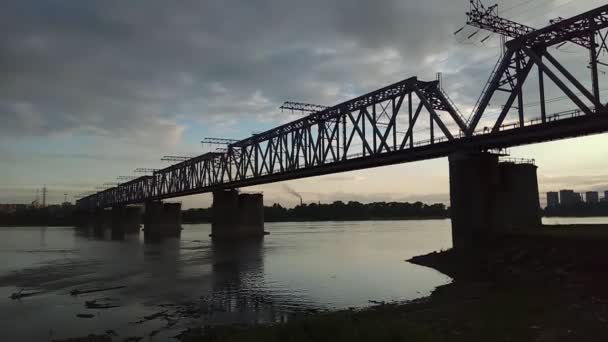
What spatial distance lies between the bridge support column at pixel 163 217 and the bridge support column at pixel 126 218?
29.5m

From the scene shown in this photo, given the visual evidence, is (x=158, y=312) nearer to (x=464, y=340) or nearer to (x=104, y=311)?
(x=104, y=311)

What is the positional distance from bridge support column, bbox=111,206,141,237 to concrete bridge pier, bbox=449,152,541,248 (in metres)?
156

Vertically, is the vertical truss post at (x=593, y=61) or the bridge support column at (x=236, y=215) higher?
the vertical truss post at (x=593, y=61)

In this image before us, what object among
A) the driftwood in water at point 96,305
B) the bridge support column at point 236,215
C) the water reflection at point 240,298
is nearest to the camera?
the water reflection at point 240,298

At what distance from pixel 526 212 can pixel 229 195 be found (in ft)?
245

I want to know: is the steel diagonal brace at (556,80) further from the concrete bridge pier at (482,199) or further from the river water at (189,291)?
the river water at (189,291)

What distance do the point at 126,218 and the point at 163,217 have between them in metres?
42.4

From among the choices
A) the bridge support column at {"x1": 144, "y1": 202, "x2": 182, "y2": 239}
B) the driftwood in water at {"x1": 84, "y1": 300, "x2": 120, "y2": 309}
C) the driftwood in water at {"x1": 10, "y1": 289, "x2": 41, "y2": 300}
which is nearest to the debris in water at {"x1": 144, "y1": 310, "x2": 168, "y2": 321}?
the driftwood in water at {"x1": 84, "y1": 300, "x2": 120, "y2": 309}

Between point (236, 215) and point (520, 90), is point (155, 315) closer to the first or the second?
point (520, 90)

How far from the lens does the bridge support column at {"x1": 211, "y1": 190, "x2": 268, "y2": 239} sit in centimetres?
10672

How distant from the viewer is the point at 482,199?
135ft

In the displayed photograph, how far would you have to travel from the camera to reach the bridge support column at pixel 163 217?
147 m

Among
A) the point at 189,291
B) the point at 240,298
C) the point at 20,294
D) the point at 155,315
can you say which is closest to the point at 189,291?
the point at 189,291

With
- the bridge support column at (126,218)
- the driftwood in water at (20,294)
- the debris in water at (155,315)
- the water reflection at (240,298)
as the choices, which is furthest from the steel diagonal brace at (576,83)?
the bridge support column at (126,218)
